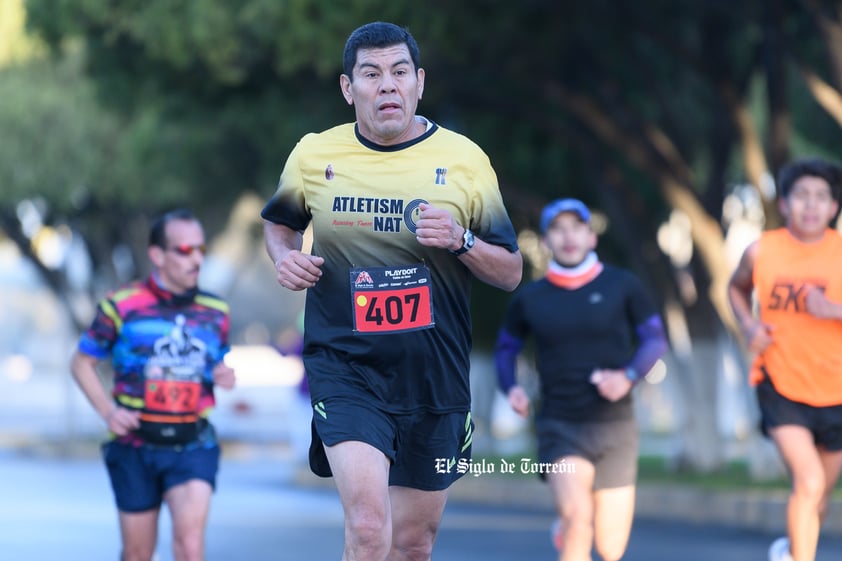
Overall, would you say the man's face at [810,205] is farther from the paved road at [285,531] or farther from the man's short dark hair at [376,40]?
the paved road at [285,531]

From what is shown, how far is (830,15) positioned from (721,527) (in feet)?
13.9

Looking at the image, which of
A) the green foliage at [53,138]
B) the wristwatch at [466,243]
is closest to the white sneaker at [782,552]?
the wristwatch at [466,243]

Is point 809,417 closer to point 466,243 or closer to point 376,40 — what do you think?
point 466,243

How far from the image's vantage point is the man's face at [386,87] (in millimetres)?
6266

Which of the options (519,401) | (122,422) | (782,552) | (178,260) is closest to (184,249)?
(178,260)

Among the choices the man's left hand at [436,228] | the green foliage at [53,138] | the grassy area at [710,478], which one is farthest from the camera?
the green foliage at [53,138]

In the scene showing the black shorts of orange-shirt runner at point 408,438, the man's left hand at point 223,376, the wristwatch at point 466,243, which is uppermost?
the man's left hand at point 223,376

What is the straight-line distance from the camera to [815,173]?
894 centimetres

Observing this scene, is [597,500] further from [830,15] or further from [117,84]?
[117,84]

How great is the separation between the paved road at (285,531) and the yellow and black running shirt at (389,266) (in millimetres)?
6158

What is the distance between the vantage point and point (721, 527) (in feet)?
49.8

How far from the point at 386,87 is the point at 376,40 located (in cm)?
17

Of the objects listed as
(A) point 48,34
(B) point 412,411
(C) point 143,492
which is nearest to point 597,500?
(C) point 143,492

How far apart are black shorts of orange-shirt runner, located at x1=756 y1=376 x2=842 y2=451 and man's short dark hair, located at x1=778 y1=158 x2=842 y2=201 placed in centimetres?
98
